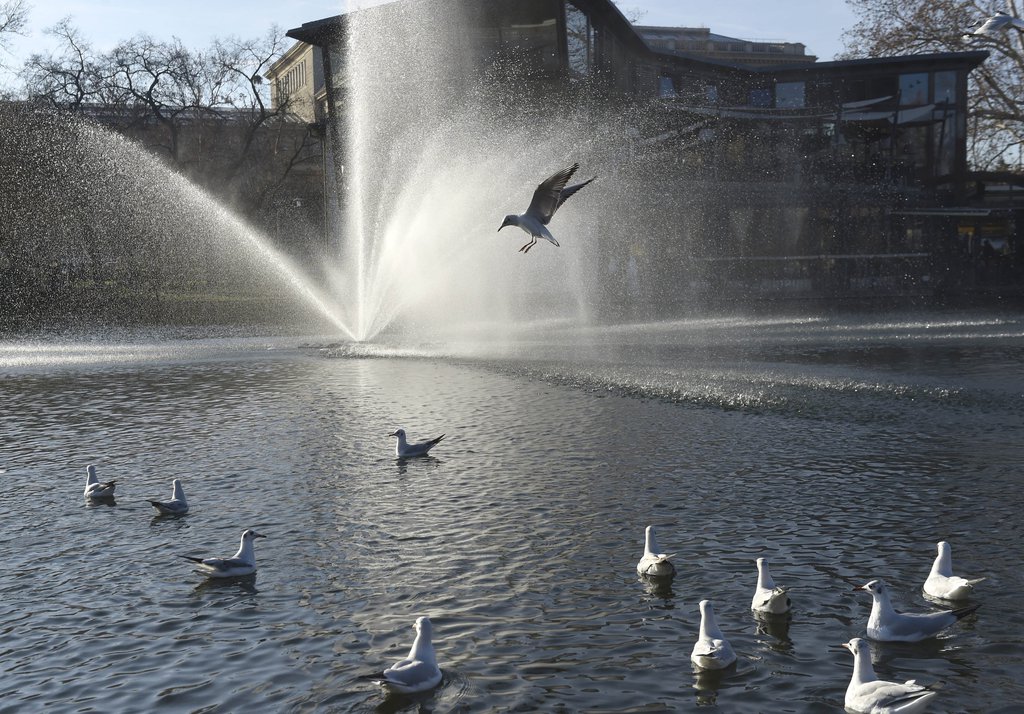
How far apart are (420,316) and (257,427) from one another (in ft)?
66.0

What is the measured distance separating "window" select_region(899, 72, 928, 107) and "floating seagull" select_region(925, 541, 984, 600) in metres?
51.7

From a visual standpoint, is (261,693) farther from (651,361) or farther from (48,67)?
(48,67)

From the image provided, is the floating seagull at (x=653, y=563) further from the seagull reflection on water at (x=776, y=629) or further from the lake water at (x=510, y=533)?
the seagull reflection on water at (x=776, y=629)

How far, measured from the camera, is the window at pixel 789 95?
5753 centimetres

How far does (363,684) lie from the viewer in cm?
782

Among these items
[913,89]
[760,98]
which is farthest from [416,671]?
[913,89]

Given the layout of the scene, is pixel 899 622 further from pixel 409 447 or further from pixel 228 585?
pixel 409 447

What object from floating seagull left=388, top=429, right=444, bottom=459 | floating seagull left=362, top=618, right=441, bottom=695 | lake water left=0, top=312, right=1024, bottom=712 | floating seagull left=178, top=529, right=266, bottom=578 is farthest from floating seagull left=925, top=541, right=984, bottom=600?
floating seagull left=388, top=429, right=444, bottom=459

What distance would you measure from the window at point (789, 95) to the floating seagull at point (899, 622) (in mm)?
52522

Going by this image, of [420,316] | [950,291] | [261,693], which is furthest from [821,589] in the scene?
[950,291]

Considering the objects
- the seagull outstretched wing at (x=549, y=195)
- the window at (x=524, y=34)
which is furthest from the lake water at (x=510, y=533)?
the window at (x=524, y=34)

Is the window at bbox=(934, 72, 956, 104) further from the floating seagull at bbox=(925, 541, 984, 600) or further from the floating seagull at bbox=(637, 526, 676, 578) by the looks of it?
the floating seagull at bbox=(637, 526, 676, 578)

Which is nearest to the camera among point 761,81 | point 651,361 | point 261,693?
point 261,693

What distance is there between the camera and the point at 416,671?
7609 millimetres
